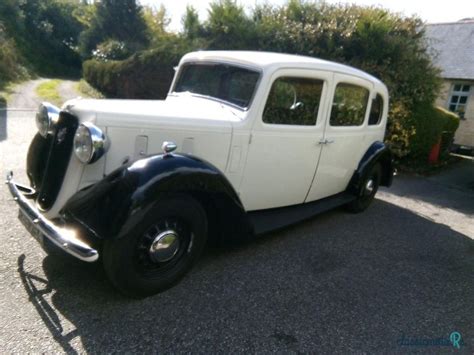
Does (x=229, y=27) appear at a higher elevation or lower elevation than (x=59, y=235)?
higher

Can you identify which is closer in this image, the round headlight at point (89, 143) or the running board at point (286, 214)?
the round headlight at point (89, 143)

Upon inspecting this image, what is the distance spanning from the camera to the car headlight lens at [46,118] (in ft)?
9.34

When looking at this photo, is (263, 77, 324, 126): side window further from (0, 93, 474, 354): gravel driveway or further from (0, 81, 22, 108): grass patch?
(0, 81, 22, 108): grass patch

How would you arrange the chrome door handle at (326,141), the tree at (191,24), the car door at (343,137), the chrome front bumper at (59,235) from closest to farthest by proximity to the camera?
the chrome front bumper at (59,235), the chrome door handle at (326,141), the car door at (343,137), the tree at (191,24)

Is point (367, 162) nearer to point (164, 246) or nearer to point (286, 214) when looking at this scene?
point (286, 214)

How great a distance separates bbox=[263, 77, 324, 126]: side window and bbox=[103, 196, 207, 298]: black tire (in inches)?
47.9

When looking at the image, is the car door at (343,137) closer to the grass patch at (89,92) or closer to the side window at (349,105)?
the side window at (349,105)

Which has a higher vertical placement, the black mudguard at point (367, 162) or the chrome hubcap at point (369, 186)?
the black mudguard at point (367, 162)

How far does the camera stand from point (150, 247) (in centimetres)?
255

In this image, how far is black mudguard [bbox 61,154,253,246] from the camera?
2.32 meters

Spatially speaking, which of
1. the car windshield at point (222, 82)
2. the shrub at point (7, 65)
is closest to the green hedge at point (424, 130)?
the car windshield at point (222, 82)

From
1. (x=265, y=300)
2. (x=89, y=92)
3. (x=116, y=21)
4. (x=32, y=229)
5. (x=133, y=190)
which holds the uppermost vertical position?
(x=116, y=21)

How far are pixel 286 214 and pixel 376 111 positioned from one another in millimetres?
2135

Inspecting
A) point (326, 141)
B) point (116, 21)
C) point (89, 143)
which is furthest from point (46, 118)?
point (116, 21)
